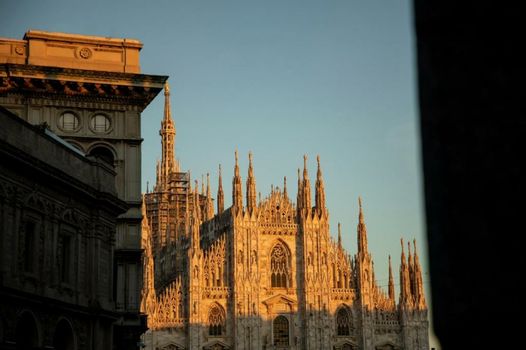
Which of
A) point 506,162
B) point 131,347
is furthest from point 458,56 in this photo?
point 131,347

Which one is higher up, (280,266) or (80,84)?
(80,84)

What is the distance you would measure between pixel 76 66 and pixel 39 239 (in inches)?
618

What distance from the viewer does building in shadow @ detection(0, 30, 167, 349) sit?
96.7 feet

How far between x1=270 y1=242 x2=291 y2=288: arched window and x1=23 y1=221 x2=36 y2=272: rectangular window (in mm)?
57133

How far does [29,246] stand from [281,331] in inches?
2267

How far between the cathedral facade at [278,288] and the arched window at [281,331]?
88 mm

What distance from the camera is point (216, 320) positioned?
84062 mm

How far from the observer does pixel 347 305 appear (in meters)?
87.3

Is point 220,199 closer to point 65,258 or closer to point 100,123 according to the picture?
point 100,123

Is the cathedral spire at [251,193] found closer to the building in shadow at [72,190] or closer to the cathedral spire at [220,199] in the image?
the cathedral spire at [220,199]

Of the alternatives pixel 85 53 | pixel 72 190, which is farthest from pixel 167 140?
pixel 72 190

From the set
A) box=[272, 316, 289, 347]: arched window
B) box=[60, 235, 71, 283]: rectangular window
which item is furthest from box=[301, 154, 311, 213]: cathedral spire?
box=[60, 235, 71, 283]: rectangular window

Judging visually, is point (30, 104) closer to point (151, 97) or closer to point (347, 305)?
point (151, 97)

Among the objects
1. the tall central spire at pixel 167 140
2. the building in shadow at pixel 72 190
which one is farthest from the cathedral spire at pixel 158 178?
the building in shadow at pixel 72 190
